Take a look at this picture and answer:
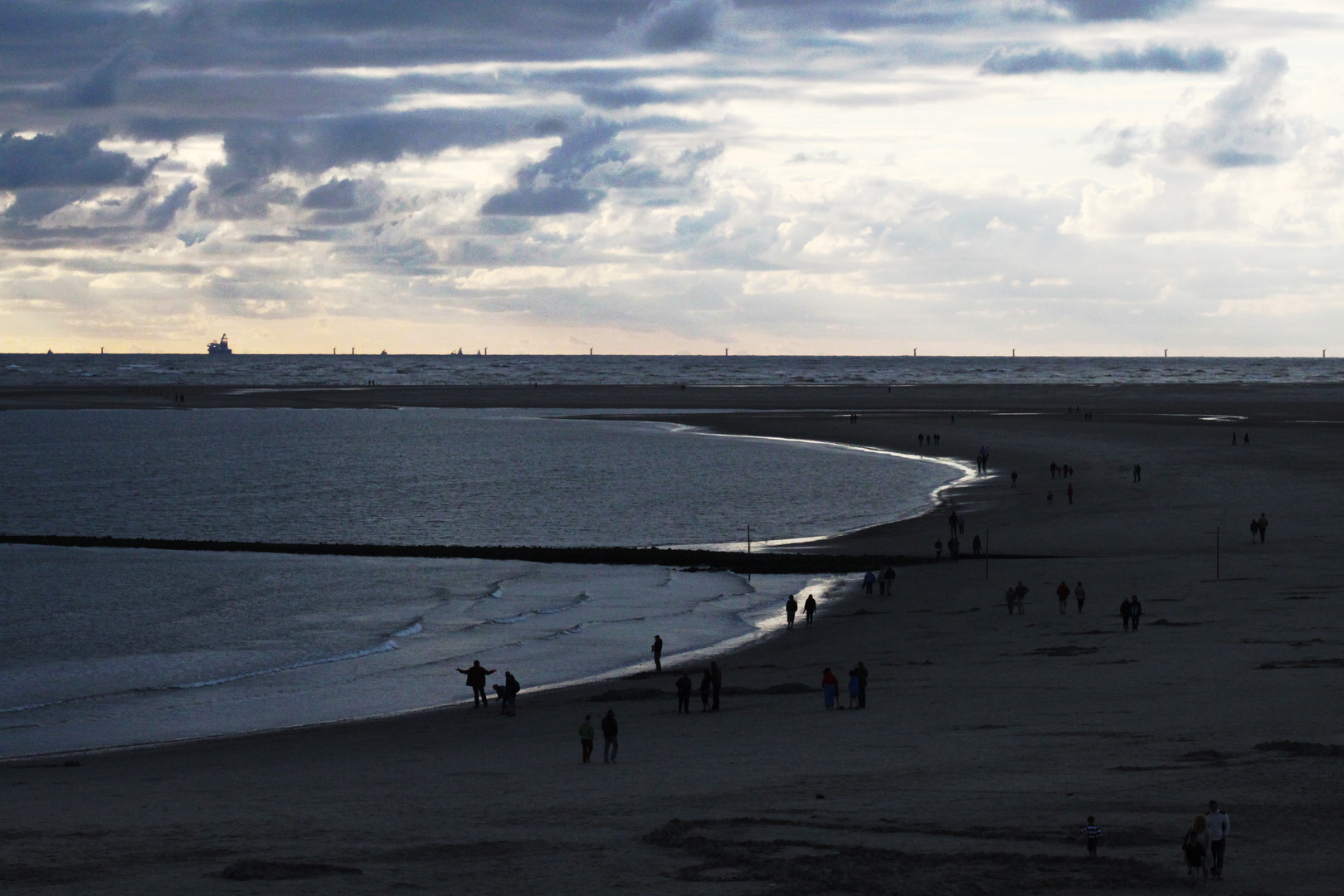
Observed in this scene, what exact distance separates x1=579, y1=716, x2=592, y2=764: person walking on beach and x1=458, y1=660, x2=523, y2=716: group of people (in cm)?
474

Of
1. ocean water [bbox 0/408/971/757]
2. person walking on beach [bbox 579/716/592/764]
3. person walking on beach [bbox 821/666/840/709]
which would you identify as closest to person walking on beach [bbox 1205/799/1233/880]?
person walking on beach [bbox 579/716/592/764]

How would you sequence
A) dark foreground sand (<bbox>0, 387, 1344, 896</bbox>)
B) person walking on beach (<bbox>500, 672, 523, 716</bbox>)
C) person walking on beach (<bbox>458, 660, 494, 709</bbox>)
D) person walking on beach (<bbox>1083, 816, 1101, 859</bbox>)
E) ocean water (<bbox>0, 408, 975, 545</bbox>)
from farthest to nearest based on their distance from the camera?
1. ocean water (<bbox>0, 408, 975, 545</bbox>)
2. person walking on beach (<bbox>458, 660, 494, 709</bbox>)
3. person walking on beach (<bbox>500, 672, 523, 716</bbox>)
4. dark foreground sand (<bbox>0, 387, 1344, 896</bbox>)
5. person walking on beach (<bbox>1083, 816, 1101, 859</bbox>)

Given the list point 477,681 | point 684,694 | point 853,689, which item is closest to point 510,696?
point 477,681

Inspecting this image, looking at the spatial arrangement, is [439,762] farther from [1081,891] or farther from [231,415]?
[231,415]

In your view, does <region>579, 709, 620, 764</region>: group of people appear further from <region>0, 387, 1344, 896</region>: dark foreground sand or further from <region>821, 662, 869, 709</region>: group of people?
<region>821, 662, 869, 709</region>: group of people

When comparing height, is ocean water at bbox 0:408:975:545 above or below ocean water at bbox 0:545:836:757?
above

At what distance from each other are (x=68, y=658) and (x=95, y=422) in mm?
117276

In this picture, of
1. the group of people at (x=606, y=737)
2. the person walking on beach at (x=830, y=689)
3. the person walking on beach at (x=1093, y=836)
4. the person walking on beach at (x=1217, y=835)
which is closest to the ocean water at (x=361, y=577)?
the person walking on beach at (x=830, y=689)

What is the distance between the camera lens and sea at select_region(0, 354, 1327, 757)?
35.5 metres

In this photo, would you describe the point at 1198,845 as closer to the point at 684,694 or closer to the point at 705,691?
the point at 684,694

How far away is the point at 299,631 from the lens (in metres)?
43.2

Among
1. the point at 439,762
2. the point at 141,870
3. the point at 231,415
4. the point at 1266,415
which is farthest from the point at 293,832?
the point at 231,415

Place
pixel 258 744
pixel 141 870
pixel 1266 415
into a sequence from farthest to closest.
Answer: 1. pixel 1266 415
2. pixel 258 744
3. pixel 141 870

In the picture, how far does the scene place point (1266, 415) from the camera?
448 ft
